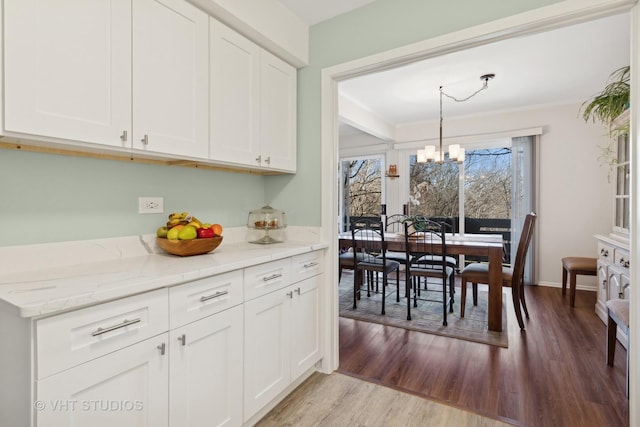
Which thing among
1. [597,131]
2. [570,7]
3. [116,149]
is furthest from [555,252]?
[116,149]

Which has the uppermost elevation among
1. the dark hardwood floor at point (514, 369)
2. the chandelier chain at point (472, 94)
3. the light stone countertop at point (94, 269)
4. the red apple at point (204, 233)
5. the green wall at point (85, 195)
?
the chandelier chain at point (472, 94)

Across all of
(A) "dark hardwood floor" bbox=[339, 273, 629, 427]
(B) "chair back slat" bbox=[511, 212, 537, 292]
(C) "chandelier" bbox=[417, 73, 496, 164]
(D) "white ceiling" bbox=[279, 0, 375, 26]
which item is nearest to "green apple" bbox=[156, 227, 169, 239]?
(A) "dark hardwood floor" bbox=[339, 273, 629, 427]

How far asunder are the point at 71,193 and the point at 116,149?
A: 1.09 ft

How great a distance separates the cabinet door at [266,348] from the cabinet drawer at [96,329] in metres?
0.49

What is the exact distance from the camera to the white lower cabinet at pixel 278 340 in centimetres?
164

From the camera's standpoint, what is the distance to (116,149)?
56.1 inches

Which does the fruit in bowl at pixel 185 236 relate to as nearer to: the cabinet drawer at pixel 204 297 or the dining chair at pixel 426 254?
the cabinet drawer at pixel 204 297

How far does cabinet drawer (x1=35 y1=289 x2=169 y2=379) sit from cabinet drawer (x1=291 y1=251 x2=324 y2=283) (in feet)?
2.81

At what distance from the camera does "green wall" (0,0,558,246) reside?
4.56 feet

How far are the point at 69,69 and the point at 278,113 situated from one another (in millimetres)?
1226

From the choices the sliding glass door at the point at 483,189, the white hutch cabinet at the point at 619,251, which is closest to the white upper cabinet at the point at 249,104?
the white hutch cabinet at the point at 619,251

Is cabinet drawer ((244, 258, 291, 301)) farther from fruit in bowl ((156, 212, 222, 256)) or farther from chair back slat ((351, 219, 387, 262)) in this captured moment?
chair back slat ((351, 219, 387, 262))

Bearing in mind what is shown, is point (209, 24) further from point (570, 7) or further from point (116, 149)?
point (570, 7)

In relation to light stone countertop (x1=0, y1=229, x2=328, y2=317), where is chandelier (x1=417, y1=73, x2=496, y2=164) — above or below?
above
